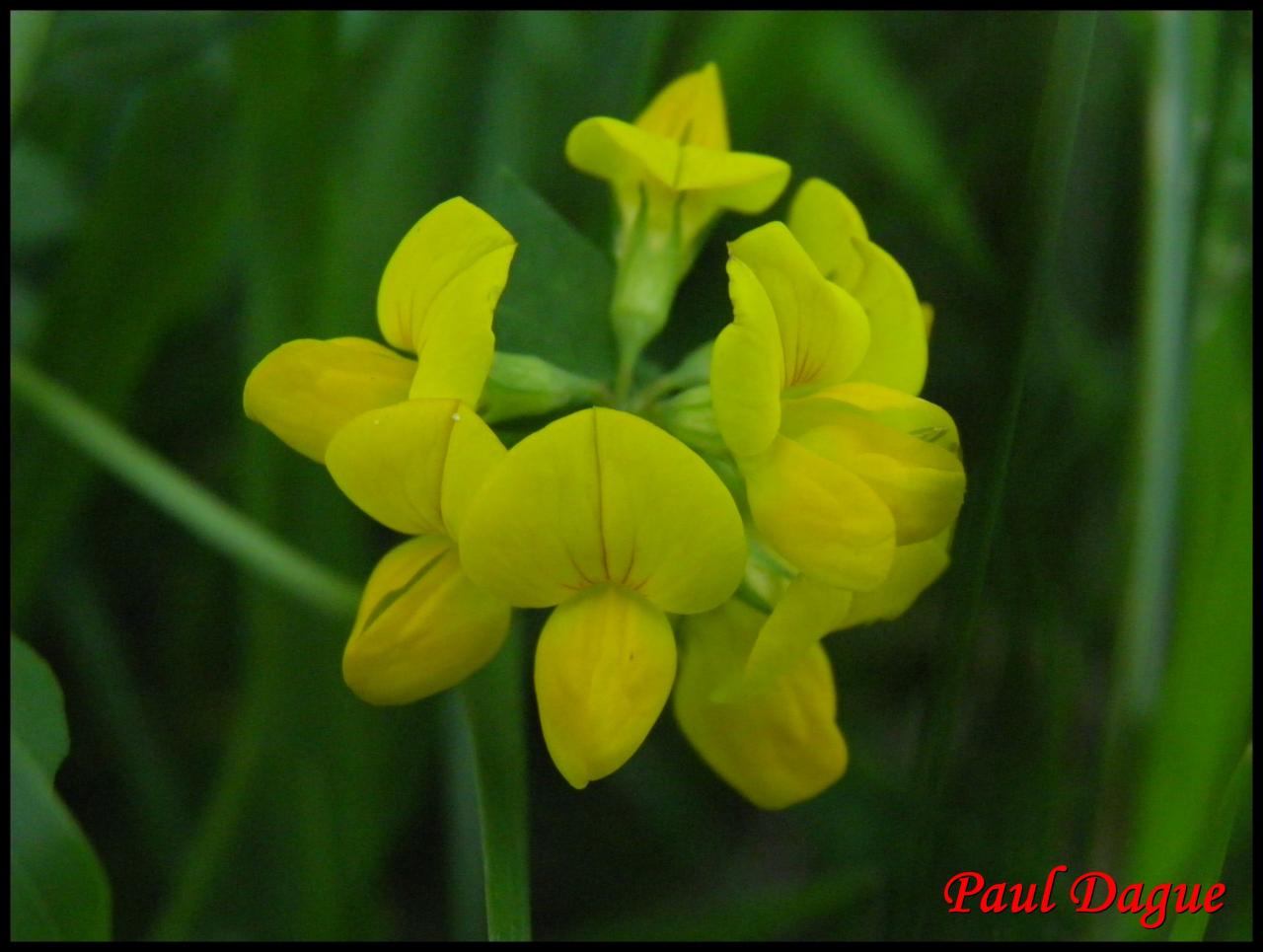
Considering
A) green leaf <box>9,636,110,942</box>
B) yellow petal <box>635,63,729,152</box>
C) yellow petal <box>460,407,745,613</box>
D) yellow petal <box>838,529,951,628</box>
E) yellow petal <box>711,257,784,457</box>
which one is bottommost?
green leaf <box>9,636,110,942</box>

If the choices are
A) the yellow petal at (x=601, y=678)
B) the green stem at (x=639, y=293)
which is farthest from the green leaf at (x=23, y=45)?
the yellow petal at (x=601, y=678)

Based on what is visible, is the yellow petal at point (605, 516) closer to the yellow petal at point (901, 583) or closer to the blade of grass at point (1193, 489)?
the yellow petal at point (901, 583)

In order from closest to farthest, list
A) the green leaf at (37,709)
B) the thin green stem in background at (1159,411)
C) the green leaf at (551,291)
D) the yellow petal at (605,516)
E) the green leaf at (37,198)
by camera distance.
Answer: the yellow petal at (605,516), the green leaf at (37,709), the green leaf at (551,291), the thin green stem in background at (1159,411), the green leaf at (37,198)

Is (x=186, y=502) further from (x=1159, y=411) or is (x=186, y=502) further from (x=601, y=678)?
(x=1159, y=411)

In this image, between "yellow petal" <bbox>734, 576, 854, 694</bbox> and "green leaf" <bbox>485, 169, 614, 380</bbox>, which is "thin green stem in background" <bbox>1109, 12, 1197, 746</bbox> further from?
"green leaf" <bbox>485, 169, 614, 380</bbox>

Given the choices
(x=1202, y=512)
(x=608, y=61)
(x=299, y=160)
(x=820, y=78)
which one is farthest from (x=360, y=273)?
(x=1202, y=512)

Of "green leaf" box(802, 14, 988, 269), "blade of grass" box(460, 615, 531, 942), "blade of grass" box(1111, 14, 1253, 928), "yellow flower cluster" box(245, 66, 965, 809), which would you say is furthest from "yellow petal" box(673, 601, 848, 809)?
"green leaf" box(802, 14, 988, 269)

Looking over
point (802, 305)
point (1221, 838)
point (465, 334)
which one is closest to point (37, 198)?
point (465, 334)
